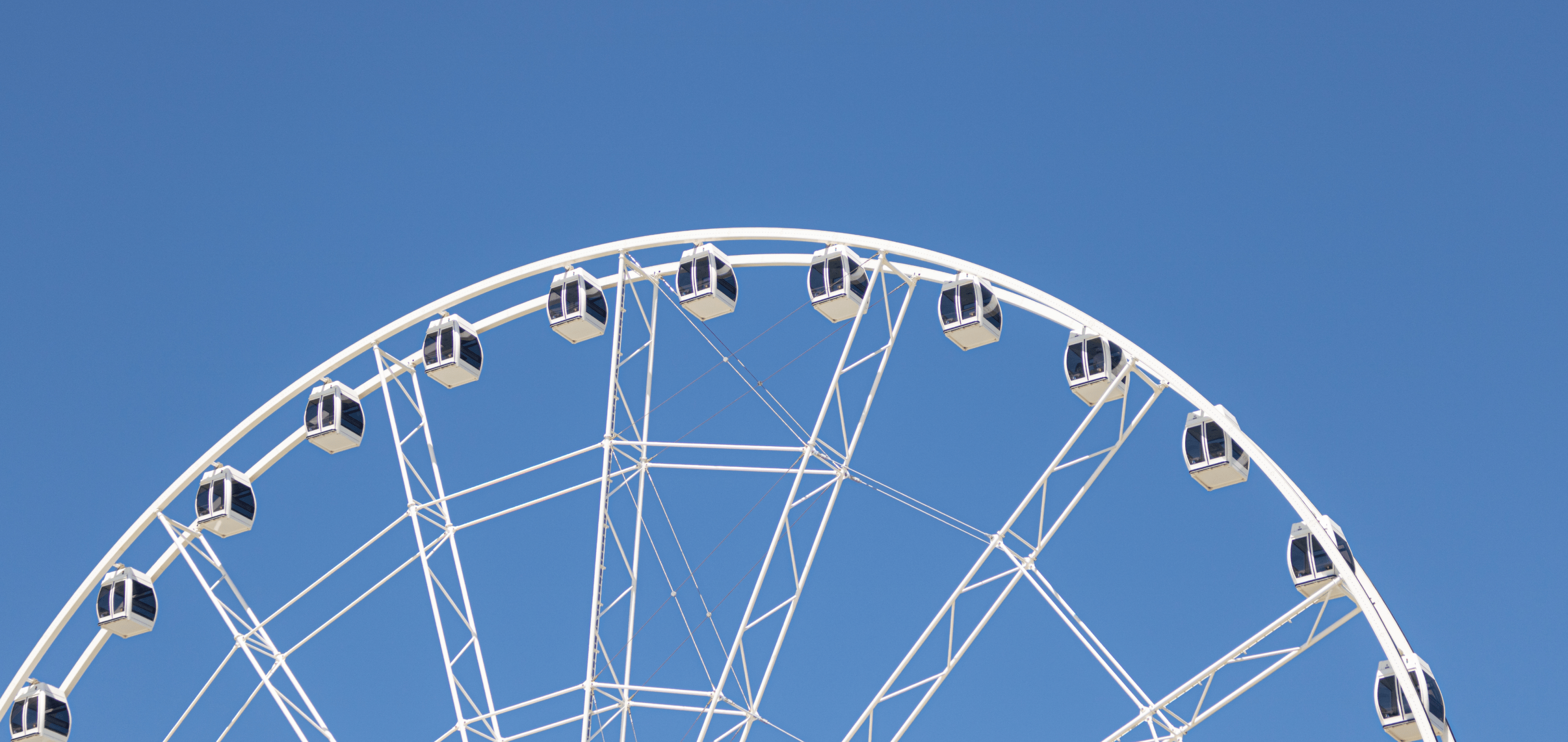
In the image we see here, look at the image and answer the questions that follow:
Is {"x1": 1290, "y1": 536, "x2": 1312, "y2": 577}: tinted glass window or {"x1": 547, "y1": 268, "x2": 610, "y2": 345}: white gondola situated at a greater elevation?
{"x1": 547, "y1": 268, "x2": 610, "y2": 345}: white gondola

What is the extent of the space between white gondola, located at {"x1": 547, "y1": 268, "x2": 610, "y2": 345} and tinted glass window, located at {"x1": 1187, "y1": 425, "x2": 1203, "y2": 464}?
33.0 feet

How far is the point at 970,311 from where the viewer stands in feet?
94.8

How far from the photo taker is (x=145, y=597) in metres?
35.4

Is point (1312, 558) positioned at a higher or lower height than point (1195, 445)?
lower

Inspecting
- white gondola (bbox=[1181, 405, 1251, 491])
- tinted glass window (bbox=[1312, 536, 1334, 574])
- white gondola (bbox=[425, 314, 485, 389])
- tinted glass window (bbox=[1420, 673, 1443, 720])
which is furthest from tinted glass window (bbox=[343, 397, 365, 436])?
tinted glass window (bbox=[1420, 673, 1443, 720])

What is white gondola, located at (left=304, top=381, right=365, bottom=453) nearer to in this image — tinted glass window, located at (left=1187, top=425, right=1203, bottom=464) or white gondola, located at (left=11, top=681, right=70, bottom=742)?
white gondola, located at (left=11, top=681, right=70, bottom=742)

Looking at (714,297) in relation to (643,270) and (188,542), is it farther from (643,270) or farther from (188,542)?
(188,542)

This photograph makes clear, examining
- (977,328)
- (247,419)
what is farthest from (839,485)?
(247,419)

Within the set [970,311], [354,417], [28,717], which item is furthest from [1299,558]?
[28,717]

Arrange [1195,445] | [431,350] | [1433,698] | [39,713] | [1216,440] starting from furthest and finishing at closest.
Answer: [39,713], [431,350], [1195,445], [1216,440], [1433,698]

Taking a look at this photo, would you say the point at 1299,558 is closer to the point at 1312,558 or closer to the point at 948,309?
the point at 1312,558

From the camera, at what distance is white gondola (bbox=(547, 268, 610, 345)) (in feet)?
102

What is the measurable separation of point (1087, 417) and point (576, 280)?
8.90 m

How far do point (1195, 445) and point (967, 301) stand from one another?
410 cm
